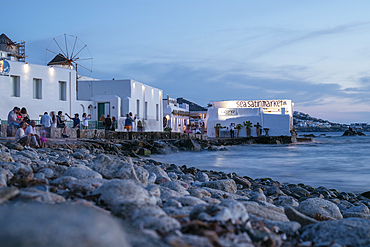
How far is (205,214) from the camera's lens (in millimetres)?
2262

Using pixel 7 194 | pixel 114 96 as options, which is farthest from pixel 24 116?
pixel 114 96

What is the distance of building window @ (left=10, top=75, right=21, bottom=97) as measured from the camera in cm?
2098

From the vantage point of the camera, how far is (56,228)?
56.2 inches

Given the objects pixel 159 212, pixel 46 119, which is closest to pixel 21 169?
pixel 159 212

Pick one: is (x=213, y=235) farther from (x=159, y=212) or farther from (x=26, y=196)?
(x=26, y=196)

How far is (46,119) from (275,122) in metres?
26.9

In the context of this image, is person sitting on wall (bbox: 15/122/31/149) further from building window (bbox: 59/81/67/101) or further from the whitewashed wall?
building window (bbox: 59/81/67/101)

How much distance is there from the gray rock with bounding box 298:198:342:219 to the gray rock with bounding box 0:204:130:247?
10.2 ft

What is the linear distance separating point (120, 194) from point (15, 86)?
2150 centimetres

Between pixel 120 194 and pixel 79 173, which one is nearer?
pixel 120 194

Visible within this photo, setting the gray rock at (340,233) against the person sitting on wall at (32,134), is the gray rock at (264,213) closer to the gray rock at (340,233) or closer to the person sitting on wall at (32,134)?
the gray rock at (340,233)

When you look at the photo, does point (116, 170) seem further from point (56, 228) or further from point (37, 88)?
point (37, 88)

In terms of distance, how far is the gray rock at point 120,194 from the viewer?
2.41m

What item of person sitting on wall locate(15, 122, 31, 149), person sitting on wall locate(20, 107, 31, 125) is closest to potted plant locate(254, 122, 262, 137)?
person sitting on wall locate(20, 107, 31, 125)
